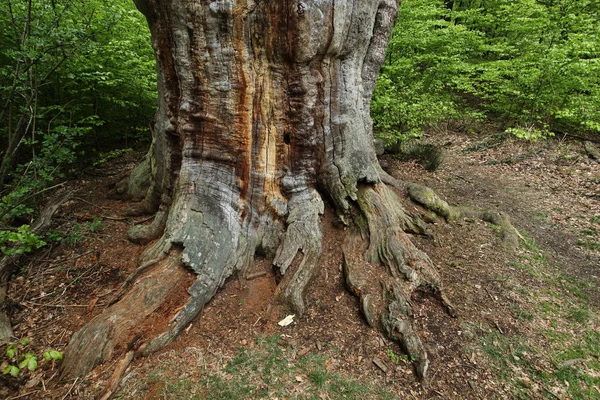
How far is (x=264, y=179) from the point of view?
11.4ft

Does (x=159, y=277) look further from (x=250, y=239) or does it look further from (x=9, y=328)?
(x=9, y=328)

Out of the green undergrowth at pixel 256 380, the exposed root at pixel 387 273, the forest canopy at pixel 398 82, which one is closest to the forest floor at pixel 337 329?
the green undergrowth at pixel 256 380

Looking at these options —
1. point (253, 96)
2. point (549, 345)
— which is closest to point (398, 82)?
point (253, 96)

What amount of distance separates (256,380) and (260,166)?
7.06ft

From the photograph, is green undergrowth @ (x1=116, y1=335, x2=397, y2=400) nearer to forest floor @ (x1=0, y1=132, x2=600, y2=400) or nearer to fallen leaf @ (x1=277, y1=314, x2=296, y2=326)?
forest floor @ (x1=0, y1=132, x2=600, y2=400)

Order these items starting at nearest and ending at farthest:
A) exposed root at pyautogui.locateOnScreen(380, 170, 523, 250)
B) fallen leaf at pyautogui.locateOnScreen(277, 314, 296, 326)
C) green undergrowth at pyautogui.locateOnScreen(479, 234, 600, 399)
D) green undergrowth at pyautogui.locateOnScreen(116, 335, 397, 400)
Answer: green undergrowth at pyautogui.locateOnScreen(116, 335, 397, 400) → green undergrowth at pyautogui.locateOnScreen(479, 234, 600, 399) → fallen leaf at pyautogui.locateOnScreen(277, 314, 296, 326) → exposed root at pyautogui.locateOnScreen(380, 170, 523, 250)

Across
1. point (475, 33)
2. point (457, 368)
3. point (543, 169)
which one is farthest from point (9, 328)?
point (475, 33)

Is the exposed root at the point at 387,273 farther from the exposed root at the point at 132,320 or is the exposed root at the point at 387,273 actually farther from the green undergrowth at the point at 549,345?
the exposed root at the point at 132,320

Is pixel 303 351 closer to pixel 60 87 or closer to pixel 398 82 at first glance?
pixel 60 87

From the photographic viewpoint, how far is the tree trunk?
2826 mm

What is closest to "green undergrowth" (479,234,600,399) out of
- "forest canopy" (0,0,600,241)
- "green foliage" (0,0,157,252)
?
"green foliage" (0,0,157,252)

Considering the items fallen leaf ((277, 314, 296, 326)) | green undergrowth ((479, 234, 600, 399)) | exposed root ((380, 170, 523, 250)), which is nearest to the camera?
green undergrowth ((479, 234, 600, 399))

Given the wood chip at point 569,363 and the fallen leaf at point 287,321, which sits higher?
the fallen leaf at point 287,321

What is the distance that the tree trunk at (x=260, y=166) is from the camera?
9.27 feet
